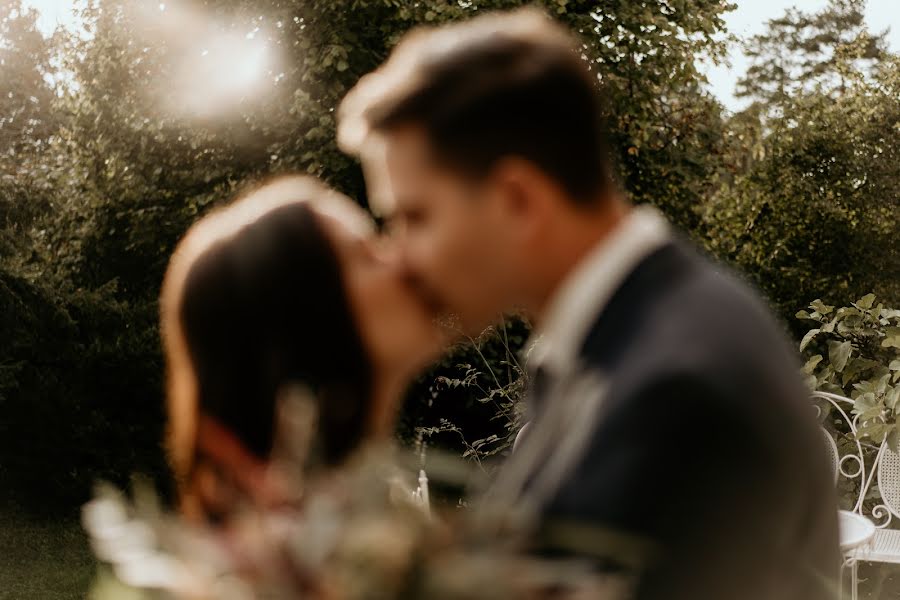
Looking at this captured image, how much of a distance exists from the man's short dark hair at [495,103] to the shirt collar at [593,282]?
0.07 m

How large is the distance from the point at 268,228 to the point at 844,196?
12.6 meters

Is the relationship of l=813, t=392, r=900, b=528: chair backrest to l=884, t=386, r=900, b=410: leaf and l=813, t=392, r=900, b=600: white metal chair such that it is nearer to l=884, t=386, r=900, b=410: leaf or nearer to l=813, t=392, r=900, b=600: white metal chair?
l=813, t=392, r=900, b=600: white metal chair

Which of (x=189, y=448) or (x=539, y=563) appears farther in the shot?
(x=189, y=448)

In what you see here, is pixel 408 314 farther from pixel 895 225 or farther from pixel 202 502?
pixel 895 225

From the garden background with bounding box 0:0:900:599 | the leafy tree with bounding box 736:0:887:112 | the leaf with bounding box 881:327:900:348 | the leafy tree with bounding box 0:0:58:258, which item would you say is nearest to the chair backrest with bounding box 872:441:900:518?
the leaf with bounding box 881:327:900:348

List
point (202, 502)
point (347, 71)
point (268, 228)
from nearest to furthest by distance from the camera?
point (202, 502), point (268, 228), point (347, 71)

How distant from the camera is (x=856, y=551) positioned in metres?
4.74

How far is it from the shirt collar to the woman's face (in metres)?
0.27

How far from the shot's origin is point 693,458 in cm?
96

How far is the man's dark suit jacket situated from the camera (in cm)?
96

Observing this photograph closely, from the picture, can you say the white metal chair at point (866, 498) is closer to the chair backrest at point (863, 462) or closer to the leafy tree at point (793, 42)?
the chair backrest at point (863, 462)

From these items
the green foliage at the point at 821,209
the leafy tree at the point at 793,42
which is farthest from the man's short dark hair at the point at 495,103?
the leafy tree at the point at 793,42

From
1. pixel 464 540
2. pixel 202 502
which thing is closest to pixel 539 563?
pixel 464 540

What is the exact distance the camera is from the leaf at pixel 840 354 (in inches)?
219
